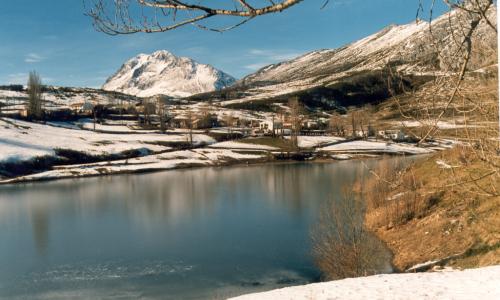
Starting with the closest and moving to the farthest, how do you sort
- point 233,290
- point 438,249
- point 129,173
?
point 233,290
point 438,249
point 129,173

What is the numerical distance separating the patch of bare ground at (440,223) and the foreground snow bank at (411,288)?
17.5ft

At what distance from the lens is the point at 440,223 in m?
29.0

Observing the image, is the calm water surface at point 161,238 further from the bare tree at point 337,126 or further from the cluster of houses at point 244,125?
the bare tree at point 337,126

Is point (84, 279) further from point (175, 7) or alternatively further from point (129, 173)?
point (129, 173)

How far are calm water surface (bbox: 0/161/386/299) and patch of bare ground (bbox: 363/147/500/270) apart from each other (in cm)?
534

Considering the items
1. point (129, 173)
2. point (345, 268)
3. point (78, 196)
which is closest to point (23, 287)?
point (345, 268)

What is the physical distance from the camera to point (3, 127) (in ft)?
331

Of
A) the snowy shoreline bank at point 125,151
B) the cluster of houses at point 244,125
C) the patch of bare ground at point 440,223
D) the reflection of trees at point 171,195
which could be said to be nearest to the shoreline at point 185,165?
the snowy shoreline bank at point 125,151

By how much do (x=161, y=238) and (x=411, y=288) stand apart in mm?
22480

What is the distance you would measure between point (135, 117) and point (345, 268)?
128 m

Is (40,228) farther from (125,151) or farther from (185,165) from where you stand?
(125,151)

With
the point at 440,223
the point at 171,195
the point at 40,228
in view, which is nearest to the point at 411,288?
the point at 440,223

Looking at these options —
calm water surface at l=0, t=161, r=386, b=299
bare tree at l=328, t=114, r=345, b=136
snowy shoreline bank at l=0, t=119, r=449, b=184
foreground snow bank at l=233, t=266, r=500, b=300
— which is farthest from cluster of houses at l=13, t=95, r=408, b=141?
foreground snow bank at l=233, t=266, r=500, b=300

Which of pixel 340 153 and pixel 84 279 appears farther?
pixel 340 153
